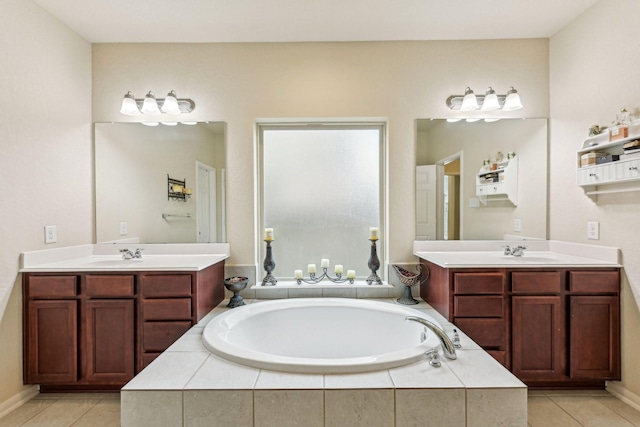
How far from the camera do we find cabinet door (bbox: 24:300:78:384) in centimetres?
204

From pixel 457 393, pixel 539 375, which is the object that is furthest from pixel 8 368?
pixel 539 375

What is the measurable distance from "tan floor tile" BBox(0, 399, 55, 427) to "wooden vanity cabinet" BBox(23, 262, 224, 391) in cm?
13

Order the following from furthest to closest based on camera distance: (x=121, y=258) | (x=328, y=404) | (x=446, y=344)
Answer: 1. (x=121, y=258)
2. (x=446, y=344)
3. (x=328, y=404)

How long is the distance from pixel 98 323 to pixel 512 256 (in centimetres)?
286

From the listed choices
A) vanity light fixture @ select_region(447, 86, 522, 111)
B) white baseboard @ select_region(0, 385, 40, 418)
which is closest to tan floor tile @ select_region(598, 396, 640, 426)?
vanity light fixture @ select_region(447, 86, 522, 111)

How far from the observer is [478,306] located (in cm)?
203

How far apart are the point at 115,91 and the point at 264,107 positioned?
119 centimetres

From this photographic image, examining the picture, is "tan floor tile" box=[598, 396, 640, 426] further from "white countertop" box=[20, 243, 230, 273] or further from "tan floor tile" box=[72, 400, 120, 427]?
"tan floor tile" box=[72, 400, 120, 427]

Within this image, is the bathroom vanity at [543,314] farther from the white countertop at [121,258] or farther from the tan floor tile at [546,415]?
the white countertop at [121,258]

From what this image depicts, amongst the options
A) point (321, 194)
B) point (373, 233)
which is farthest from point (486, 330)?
point (321, 194)

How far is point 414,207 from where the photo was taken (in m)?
2.60

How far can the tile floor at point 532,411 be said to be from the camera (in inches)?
72.9

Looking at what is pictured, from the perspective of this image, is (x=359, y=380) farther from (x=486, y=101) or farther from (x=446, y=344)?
(x=486, y=101)

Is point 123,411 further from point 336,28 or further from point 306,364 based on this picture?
point 336,28
